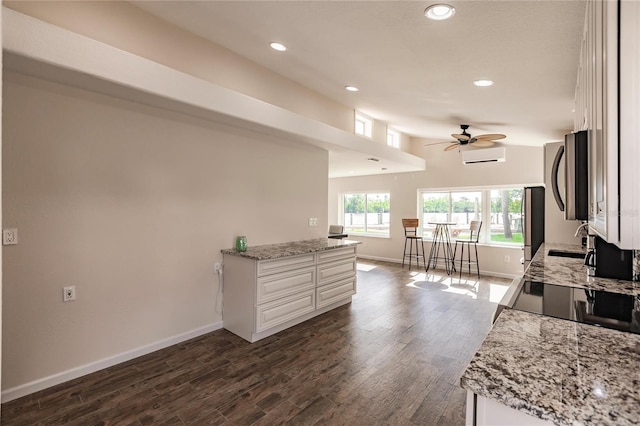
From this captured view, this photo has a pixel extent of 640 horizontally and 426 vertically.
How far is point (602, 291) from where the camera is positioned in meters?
1.62

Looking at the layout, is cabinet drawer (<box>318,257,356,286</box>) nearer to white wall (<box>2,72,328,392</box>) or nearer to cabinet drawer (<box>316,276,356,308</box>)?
cabinet drawer (<box>316,276,356,308</box>)

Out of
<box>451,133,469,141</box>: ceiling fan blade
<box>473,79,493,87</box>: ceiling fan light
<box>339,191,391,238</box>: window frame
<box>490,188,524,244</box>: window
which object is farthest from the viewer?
<box>339,191,391,238</box>: window frame

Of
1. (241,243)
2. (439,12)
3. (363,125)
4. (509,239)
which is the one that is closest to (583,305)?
(439,12)

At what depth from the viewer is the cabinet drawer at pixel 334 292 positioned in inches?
149

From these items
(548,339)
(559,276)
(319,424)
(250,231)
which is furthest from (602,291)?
(250,231)

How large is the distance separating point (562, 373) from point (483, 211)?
6.26 m

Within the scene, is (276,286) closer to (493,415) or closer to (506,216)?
(493,415)

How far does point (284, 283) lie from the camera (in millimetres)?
3316

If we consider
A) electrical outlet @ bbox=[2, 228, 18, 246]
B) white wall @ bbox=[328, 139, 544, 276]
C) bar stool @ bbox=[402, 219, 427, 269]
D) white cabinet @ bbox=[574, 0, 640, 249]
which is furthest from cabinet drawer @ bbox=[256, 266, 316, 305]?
white wall @ bbox=[328, 139, 544, 276]

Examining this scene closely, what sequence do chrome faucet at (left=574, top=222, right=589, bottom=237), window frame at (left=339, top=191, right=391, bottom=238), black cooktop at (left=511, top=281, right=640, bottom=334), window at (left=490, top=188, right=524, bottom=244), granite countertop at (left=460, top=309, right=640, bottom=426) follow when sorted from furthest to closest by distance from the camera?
window frame at (left=339, top=191, right=391, bottom=238)
window at (left=490, top=188, right=524, bottom=244)
chrome faucet at (left=574, top=222, right=589, bottom=237)
black cooktop at (left=511, top=281, right=640, bottom=334)
granite countertop at (left=460, top=309, right=640, bottom=426)

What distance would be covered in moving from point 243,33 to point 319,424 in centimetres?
319

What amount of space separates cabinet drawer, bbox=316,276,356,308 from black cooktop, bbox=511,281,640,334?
95.4 inches

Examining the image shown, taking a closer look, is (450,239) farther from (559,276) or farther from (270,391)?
(270,391)

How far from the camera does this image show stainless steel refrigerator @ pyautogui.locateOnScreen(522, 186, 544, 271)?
14.0 feet
